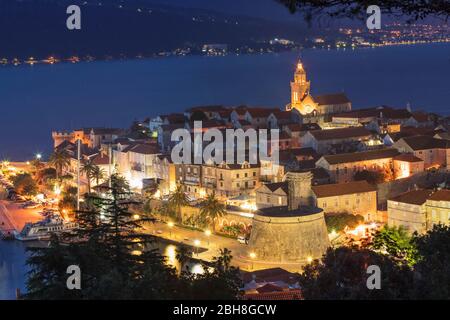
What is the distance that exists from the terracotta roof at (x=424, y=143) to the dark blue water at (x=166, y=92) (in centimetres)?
2679

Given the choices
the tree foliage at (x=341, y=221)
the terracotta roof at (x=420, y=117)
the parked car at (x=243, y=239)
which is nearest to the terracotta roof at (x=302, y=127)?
the terracotta roof at (x=420, y=117)

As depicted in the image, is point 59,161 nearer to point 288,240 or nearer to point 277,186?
point 277,186

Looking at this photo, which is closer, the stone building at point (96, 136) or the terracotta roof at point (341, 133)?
the terracotta roof at point (341, 133)

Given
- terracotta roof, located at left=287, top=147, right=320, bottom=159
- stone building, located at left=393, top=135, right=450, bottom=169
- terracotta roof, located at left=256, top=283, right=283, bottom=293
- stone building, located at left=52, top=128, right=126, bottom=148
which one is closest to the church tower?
stone building, located at left=52, top=128, right=126, bottom=148

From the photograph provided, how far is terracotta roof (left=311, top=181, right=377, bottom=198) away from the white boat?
8.23m

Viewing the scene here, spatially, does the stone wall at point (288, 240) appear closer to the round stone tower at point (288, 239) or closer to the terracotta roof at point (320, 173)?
the round stone tower at point (288, 239)

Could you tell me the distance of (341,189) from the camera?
26719 millimetres

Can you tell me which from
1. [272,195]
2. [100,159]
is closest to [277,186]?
[272,195]

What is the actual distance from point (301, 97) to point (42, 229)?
18069mm

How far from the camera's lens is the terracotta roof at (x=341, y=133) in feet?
114

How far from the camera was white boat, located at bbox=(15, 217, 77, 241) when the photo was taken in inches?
1184

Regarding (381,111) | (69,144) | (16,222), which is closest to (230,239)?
(16,222)
